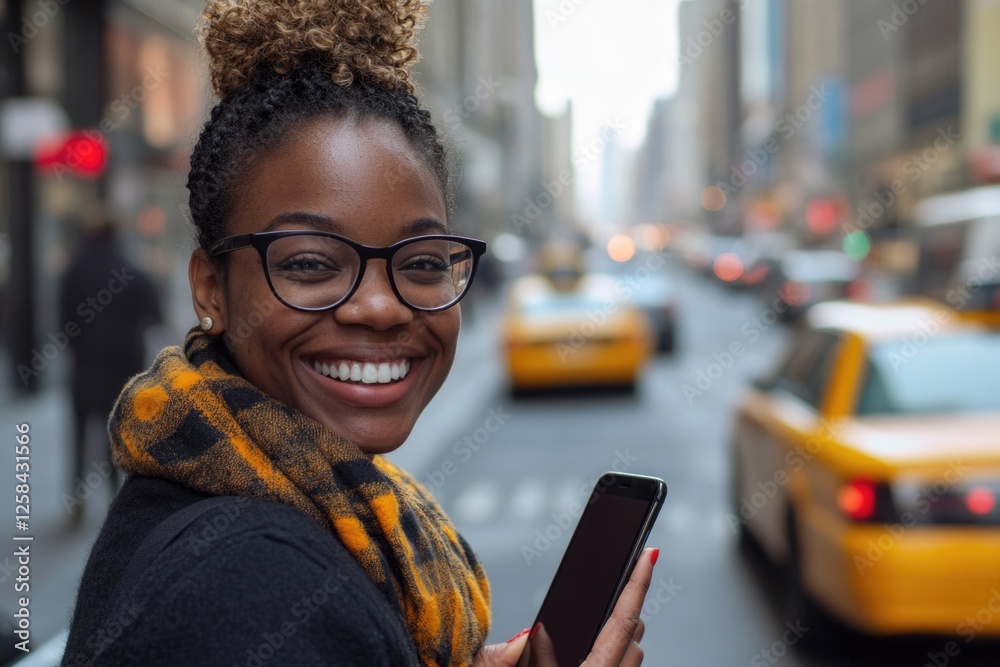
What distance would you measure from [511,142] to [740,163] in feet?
175

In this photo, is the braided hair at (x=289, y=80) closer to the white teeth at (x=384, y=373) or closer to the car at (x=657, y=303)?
the white teeth at (x=384, y=373)

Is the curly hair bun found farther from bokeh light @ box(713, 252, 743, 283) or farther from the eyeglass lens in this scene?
bokeh light @ box(713, 252, 743, 283)

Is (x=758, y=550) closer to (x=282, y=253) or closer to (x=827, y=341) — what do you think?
(x=827, y=341)

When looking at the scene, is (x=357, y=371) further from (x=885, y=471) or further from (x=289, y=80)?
(x=885, y=471)

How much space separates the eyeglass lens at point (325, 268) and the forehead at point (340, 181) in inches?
1.1

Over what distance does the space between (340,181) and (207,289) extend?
0.33 metres

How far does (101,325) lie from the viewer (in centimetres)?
792

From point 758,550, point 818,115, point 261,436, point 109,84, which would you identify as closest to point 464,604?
point 261,436

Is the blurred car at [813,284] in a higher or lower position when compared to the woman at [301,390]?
lower

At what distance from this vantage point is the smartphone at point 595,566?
1.74 m

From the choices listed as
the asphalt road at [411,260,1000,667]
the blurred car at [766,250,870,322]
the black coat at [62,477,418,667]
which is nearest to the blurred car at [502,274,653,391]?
the asphalt road at [411,260,1000,667]

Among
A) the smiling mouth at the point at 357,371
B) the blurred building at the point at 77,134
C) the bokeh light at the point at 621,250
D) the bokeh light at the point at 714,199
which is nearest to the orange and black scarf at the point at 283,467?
the smiling mouth at the point at 357,371

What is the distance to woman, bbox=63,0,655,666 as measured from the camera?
3.92ft

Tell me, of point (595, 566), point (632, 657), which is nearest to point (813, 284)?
point (595, 566)
